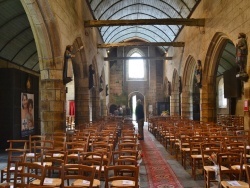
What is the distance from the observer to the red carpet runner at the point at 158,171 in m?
5.97

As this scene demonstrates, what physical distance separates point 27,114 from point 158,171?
24.4 ft

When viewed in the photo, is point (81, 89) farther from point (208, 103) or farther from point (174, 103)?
point (174, 103)

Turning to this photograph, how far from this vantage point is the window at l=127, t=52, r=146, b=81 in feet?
101

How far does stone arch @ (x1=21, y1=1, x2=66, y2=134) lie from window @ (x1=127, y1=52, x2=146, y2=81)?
2153 centimetres

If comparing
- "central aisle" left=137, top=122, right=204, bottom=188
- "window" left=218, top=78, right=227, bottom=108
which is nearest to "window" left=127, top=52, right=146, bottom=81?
"window" left=218, top=78, right=227, bottom=108

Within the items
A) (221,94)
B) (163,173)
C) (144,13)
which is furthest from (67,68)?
(221,94)

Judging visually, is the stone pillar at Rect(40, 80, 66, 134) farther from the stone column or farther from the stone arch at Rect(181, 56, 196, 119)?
the stone arch at Rect(181, 56, 196, 119)

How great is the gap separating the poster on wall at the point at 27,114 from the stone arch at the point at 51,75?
3271mm

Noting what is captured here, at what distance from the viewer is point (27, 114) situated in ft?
41.4

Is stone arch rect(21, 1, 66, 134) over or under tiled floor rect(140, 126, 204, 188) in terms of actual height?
over

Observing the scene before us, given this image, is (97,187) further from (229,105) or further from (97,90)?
(229,105)

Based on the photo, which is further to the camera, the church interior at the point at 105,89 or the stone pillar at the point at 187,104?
the stone pillar at the point at 187,104

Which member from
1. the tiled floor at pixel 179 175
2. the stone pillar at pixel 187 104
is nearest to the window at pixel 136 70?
the stone pillar at pixel 187 104

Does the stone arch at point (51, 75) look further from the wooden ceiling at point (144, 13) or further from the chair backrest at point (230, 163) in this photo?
the wooden ceiling at point (144, 13)
